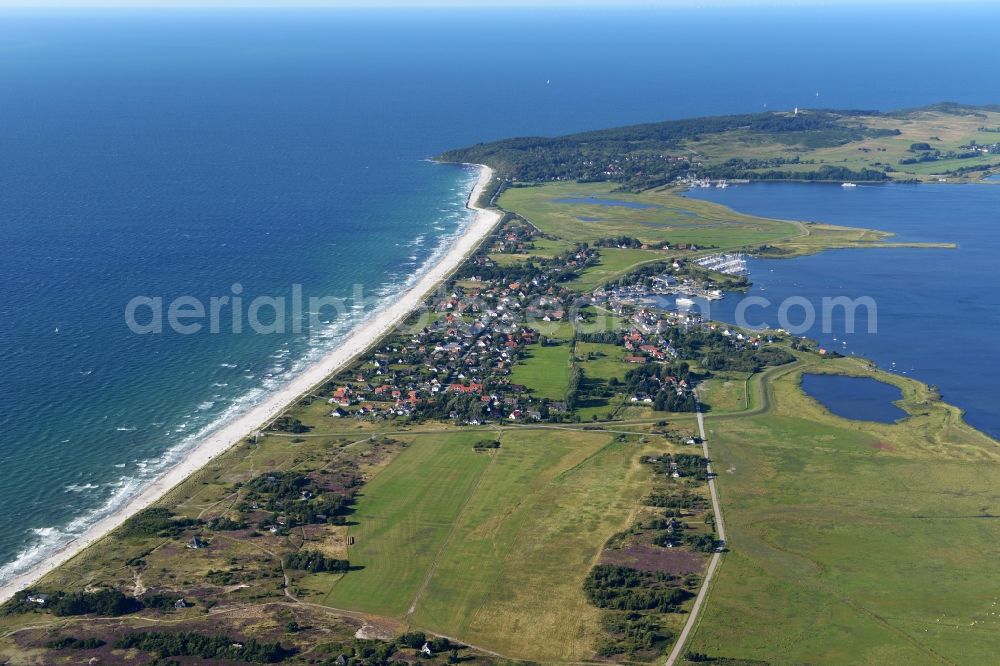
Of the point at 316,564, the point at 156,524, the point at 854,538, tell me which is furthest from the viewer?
the point at 854,538

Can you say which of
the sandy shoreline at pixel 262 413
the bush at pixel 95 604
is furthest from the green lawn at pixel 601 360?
the bush at pixel 95 604

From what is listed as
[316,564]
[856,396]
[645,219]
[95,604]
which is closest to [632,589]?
[316,564]

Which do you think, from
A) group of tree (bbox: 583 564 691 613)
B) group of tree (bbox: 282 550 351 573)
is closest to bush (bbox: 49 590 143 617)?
group of tree (bbox: 282 550 351 573)

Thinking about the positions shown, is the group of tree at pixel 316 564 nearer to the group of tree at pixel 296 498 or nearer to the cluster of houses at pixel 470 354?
the group of tree at pixel 296 498

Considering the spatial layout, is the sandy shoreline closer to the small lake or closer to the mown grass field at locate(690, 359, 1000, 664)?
the mown grass field at locate(690, 359, 1000, 664)

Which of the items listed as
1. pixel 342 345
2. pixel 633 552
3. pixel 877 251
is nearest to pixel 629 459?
pixel 633 552

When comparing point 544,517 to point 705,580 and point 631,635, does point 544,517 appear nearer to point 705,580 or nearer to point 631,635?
point 705,580

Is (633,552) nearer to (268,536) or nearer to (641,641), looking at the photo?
(641,641)
